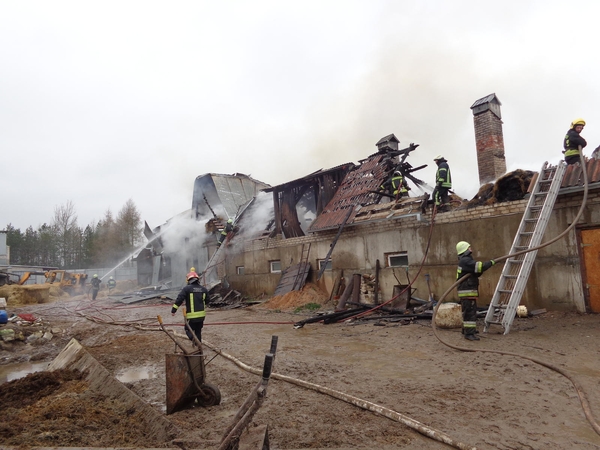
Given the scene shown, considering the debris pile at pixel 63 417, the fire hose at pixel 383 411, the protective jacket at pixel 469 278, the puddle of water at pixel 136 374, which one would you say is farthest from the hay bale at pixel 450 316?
the debris pile at pixel 63 417

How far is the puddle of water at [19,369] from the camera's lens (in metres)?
6.71

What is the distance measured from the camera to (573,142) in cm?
748

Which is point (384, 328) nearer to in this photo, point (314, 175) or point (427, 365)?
point (427, 365)

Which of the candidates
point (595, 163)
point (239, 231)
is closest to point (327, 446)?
point (595, 163)

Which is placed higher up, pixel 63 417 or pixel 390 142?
pixel 390 142

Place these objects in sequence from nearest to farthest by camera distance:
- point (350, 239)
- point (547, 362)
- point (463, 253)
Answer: point (547, 362) → point (463, 253) → point (350, 239)

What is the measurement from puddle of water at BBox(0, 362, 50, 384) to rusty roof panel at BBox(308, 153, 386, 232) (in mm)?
8447

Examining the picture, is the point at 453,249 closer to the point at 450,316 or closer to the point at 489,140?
the point at 450,316

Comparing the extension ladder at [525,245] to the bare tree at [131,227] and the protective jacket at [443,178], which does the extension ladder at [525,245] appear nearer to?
the protective jacket at [443,178]

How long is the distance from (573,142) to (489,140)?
4.87 meters

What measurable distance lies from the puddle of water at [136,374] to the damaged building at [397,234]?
6.54m

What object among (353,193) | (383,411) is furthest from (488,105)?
(383,411)

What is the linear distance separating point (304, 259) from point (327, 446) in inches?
438

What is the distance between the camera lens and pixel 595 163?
7.37 metres
